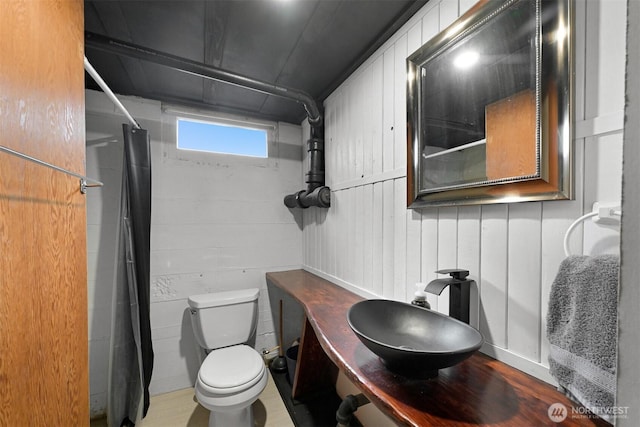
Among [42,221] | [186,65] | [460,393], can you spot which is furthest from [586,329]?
[186,65]

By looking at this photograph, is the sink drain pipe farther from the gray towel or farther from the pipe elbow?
the pipe elbow

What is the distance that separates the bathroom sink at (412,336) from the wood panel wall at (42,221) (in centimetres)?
88

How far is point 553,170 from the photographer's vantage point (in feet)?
2.43

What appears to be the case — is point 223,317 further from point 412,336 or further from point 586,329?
point 586,329

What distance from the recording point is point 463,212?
1.01m

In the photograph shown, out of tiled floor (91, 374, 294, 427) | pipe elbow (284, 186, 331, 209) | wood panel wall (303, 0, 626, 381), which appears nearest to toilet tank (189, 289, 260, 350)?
tiled floor (91, 374, 294, 427)

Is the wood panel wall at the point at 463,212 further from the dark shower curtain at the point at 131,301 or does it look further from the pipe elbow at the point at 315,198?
the dark shower curtain at the point at 131,301

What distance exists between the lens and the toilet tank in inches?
74.3

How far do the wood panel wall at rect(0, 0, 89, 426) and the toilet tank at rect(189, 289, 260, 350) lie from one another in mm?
956

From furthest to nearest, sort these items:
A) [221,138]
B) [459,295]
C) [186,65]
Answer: [221,138] → [186,65] → [459,295]

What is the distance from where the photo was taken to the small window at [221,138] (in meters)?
2.15

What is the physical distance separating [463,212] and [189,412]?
2161 millimetres

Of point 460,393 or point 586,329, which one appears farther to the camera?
point 460,393

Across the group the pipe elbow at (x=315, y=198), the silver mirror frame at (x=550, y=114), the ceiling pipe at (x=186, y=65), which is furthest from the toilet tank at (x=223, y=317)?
the silver mirror frame at (x=550, y=114)
